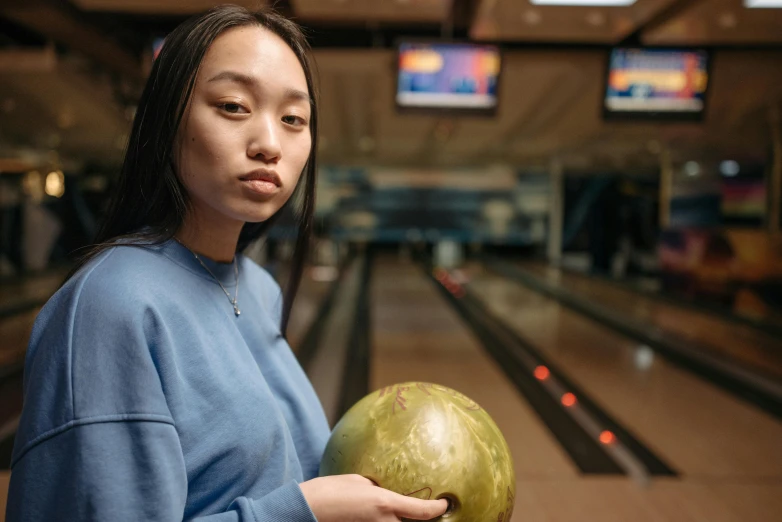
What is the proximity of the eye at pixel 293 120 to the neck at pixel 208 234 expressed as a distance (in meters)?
0.15

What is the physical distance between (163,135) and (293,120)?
6.7 inches

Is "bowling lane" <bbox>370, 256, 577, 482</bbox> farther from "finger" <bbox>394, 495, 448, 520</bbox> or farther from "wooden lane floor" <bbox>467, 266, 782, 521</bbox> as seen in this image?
"finger" <bbox>394, 495, 448, 520</bbox>

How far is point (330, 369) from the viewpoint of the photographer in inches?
205

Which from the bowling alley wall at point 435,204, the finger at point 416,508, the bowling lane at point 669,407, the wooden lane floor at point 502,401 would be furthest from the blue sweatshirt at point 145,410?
the bowling alley wall at point 435,204

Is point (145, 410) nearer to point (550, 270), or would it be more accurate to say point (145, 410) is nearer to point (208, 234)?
point (208, 234)

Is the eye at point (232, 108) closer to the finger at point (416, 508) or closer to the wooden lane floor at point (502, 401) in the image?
the finger at point (416, 508)

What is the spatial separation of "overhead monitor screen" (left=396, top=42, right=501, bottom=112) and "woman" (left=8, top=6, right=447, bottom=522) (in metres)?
4.03

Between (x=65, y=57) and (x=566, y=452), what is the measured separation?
582 centimetres

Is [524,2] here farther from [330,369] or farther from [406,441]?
[406,441]

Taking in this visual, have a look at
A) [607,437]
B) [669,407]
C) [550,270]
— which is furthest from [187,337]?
[550,270]

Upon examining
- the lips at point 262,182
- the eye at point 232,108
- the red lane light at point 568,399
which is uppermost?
the eye at point 232,108

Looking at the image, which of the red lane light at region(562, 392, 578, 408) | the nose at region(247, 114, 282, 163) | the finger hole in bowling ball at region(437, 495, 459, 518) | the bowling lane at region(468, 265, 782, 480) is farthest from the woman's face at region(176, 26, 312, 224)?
the red lane light at region(562, 392, 578, 408)

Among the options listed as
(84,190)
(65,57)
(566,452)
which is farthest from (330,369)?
(84,190)

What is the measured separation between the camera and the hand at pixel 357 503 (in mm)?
783
